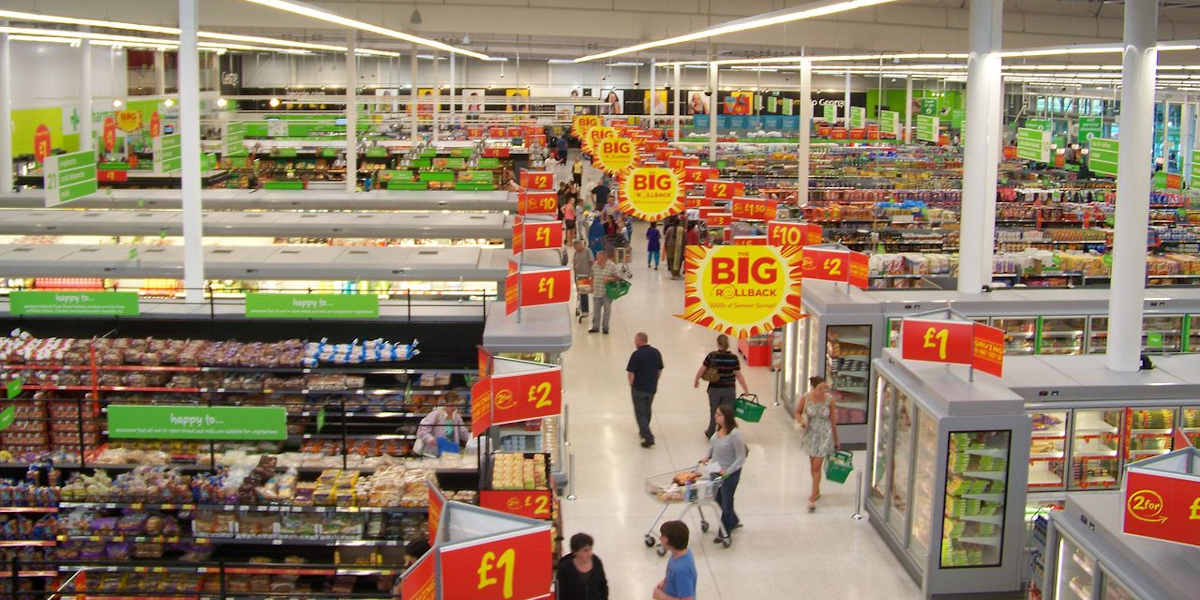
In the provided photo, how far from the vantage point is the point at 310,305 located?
34.3 feet

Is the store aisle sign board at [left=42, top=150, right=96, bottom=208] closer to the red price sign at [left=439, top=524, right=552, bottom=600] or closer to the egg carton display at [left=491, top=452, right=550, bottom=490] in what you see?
the egg carton display at [left=491, top=452, right=550, bottom=490]

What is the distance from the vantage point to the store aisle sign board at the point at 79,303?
1031cm

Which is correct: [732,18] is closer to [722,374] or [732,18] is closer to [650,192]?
[650,192]

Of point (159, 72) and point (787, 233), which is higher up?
point (159, 72)

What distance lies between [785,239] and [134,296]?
288 inches

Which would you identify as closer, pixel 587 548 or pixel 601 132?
pixel 587 548

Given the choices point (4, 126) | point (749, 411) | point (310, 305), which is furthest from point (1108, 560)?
point (4, 126)

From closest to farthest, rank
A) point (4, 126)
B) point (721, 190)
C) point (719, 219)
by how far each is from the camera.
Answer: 1. point (719, 219)
2. point (721, 190)
3. point (4, 126)

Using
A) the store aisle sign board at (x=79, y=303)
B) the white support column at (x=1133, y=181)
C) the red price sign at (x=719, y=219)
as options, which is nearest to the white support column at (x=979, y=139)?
the white support column at (x=1133, y=181)

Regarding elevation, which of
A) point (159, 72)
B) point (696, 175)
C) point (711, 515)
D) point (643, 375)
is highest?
point (159, 72)

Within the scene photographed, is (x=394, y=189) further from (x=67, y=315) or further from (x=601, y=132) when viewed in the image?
(x=67, y=315)

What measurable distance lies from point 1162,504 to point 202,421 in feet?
19.8

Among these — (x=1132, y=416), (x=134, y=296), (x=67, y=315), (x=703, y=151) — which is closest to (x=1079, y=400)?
(x=1132, y=416)

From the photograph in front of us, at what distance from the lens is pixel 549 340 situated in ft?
32.7
